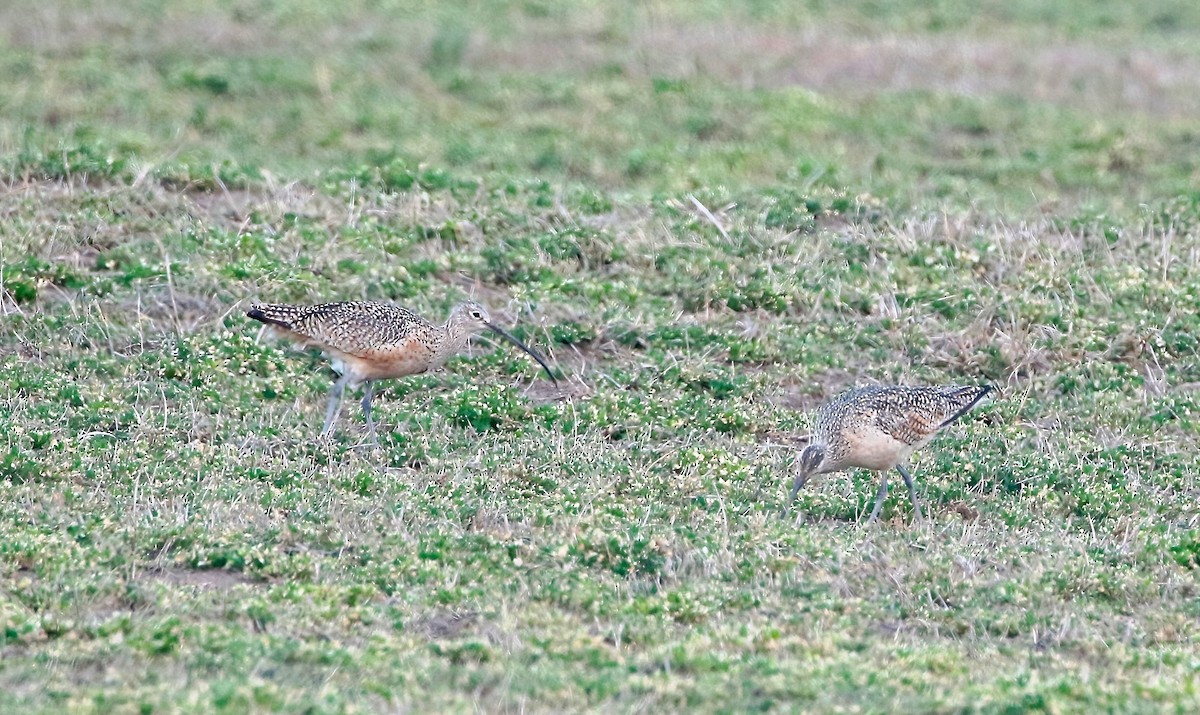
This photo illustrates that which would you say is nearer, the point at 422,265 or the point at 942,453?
the point at 942,453

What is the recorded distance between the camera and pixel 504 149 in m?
17.9

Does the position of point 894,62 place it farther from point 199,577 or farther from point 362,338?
point 199,577

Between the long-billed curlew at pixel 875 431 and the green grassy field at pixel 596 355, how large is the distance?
0.30 m

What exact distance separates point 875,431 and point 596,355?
3.33m

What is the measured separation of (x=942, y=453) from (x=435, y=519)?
3.54 metres

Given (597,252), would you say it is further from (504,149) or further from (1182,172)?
(1182,172)

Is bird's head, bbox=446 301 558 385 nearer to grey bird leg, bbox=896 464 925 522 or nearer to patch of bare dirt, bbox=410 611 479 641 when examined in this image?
grey bird leg, bbox=896 464 925 522

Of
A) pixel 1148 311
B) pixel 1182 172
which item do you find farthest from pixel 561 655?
pixel 1182 172

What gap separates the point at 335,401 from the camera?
11.1m

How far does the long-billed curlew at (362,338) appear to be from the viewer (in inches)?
432

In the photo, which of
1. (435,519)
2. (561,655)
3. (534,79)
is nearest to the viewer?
(561,655)

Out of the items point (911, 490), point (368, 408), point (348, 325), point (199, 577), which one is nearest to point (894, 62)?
point (348, 325)

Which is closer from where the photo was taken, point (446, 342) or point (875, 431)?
point (875, 431)

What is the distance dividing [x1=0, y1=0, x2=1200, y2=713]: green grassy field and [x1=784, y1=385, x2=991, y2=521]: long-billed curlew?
30 cm
